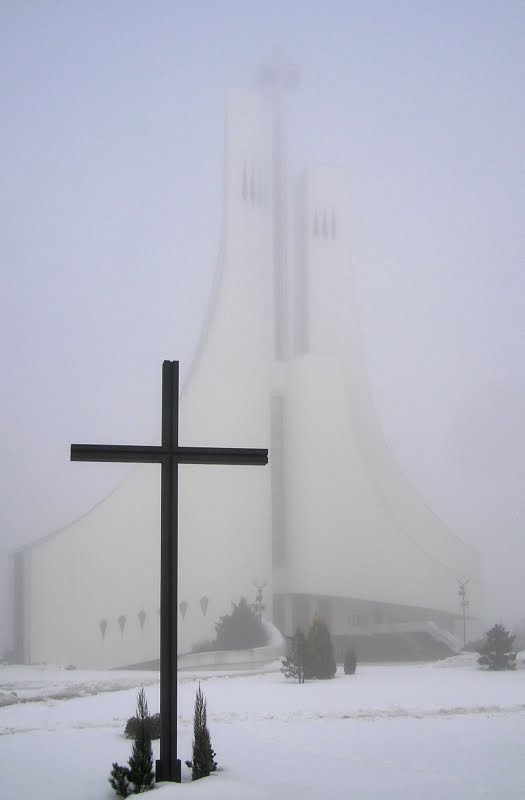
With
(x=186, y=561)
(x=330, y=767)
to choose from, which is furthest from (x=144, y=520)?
(x=330, y=767)

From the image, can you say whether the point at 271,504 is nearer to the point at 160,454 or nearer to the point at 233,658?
the point at 233,658

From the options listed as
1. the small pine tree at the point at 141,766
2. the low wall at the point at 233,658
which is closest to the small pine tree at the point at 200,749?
the small pine tree at the point at 141,766

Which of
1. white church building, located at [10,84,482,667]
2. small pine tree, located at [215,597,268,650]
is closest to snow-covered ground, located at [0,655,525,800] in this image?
small pine tree, located at [215,597,268,650]

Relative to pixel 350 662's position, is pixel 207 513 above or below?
above

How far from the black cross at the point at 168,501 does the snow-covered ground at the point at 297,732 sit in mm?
199

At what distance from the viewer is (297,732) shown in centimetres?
697

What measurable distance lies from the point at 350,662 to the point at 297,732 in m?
4.04

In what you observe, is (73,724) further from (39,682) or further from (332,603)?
(332,603)

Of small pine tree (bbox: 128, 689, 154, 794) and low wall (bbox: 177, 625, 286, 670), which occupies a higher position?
small pine tree (bbox: 128, 689, 154, 794)

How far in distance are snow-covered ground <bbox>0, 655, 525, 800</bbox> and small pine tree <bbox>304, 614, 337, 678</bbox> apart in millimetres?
186

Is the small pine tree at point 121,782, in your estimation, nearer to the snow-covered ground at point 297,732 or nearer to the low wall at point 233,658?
the snow-covered ground at point 297,732

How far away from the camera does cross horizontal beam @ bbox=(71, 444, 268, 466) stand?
4227 millimetres

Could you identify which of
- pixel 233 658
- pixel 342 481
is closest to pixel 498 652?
pixel 233 658

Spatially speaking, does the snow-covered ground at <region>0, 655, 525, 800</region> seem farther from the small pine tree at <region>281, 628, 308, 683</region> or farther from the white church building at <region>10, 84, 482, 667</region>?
the white church building at <region>10, 84, 482, 667</region>
